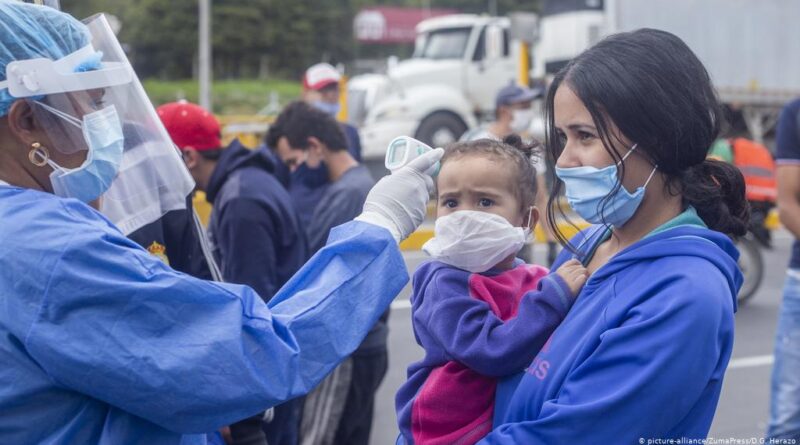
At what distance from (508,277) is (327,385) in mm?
2262

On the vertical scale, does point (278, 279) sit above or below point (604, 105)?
below

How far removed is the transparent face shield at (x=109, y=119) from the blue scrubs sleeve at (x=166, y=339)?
28 cm

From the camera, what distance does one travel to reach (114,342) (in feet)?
5.46

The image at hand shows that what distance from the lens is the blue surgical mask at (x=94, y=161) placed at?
6.36ft

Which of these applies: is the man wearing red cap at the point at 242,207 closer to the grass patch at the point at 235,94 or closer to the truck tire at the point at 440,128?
the truck tire at the point at 440,128

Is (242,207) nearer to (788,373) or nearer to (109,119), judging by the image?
(109,119)

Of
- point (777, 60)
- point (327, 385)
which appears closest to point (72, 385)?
point (327, 385)

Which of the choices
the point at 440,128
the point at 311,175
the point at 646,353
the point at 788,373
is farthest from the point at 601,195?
the point at 440,128

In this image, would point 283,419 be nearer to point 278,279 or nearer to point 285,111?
point 278,279

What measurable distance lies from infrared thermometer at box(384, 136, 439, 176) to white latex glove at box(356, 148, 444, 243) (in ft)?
0.12

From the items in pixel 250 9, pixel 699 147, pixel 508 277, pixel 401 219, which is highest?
pixel 699 147

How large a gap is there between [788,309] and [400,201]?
248 centimetres

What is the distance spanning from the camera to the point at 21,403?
1686mm

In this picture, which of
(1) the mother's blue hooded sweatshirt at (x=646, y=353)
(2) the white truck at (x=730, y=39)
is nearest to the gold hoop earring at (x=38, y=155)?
(1) the mother's blue hooded sweatshirt at (x=646, y=353)
